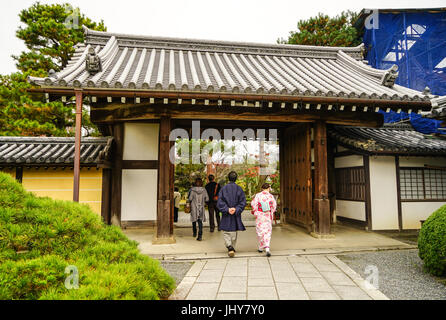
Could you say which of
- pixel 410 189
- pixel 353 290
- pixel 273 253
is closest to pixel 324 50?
pixel 410 189

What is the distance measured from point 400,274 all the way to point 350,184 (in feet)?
16.1

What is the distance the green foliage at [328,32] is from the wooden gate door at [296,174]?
9.15 meters

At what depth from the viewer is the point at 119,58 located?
7.81 meters

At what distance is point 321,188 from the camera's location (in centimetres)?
673

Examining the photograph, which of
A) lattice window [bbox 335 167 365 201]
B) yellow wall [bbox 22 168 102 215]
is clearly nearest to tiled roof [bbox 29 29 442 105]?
lattice window [bbox 335 167 365 201]

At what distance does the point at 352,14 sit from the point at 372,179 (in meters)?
12.6

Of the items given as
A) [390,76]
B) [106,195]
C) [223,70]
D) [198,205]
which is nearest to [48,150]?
[106,195]

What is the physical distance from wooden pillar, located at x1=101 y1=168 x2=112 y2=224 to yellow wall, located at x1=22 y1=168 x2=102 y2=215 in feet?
0.64

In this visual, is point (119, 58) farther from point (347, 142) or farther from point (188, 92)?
point (347, 142)

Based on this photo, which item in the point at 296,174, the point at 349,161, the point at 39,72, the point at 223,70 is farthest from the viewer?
the point at 39,72

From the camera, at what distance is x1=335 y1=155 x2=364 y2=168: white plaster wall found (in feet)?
27.8

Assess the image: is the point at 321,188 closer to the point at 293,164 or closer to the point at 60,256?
the point at 293,164

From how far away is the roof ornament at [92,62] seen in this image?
5855 mm

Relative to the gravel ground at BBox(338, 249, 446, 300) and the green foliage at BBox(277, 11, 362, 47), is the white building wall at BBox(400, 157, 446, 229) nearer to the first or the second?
the gravel ground at BBox(338, 249, 446, 300)
